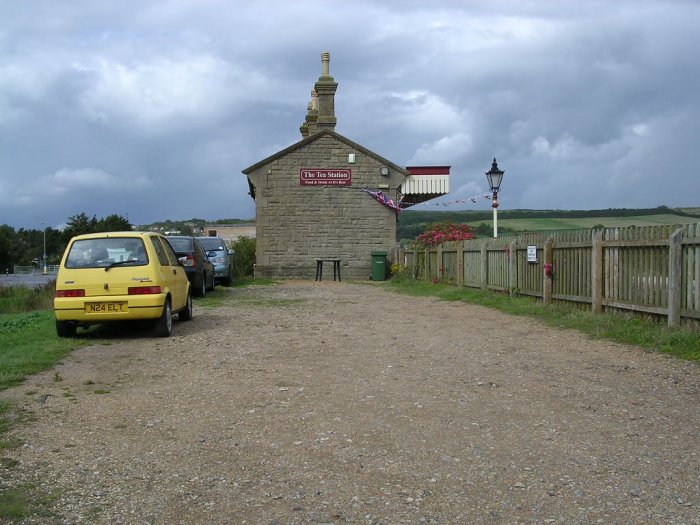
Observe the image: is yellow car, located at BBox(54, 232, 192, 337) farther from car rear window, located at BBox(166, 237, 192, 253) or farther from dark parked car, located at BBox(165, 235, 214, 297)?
car rear window, located at BBox(166, 237, 192, 253)

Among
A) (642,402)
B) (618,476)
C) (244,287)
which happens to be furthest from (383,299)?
(618,476)

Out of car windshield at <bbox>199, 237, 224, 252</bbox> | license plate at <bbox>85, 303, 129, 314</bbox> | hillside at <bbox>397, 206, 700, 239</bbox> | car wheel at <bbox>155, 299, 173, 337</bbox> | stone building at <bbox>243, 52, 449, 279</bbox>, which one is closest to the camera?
license plate at <bbox>85, 303, 129, 314</bbox>

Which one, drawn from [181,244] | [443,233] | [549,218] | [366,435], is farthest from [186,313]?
[549,218]

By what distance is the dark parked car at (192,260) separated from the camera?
56.0 ft

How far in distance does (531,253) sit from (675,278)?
5.09 m

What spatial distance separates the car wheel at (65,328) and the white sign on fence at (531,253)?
9.01 m

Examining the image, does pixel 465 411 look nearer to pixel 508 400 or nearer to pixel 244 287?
pixel 508 400

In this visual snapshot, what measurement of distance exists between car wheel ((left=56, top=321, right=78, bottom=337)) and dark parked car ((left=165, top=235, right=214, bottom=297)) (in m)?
6.31

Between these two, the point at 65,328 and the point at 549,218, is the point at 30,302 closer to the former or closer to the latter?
the point at 65,328

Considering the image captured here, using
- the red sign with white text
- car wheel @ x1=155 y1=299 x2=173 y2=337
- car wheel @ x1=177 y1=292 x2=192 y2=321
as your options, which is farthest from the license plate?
the red sign with white text

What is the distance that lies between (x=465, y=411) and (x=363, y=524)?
7.81 ft

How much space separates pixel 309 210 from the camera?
27.2m

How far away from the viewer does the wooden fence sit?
30.7 feet

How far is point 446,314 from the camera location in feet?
44.6
